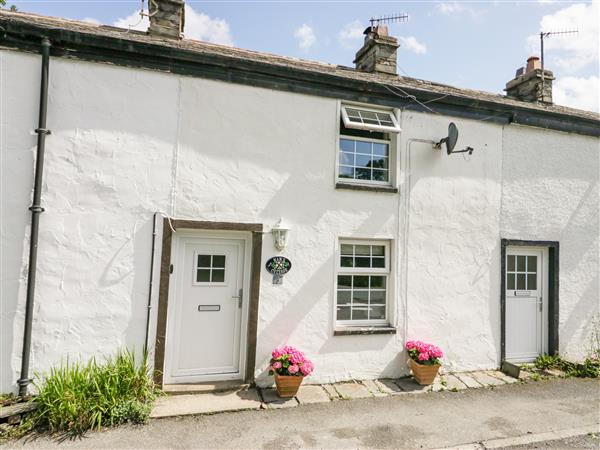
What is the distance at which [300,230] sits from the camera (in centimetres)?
618

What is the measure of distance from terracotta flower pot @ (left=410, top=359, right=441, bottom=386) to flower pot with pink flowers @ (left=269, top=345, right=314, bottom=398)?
1.83 m

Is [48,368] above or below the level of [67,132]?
below

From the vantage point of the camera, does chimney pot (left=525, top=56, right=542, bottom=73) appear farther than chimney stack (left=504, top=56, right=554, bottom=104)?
Yes

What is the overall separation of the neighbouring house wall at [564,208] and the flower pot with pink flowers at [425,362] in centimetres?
284

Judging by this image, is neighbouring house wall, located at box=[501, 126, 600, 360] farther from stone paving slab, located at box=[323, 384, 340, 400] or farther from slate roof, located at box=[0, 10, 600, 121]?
stone paving slab, located at box=[323, 384, 340, 400]

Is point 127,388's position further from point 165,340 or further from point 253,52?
point 253,52

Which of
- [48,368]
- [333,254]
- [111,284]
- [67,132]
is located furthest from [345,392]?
[67,132]

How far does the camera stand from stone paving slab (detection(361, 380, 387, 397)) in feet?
19.4

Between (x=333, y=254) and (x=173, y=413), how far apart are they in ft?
10.7

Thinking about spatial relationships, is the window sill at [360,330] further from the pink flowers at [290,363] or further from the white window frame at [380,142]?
the white window frame at [380,142]

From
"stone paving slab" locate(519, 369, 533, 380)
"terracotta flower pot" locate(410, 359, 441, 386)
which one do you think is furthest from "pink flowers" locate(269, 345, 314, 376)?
"stone paving slab" locate(519, 369, 533, 380)

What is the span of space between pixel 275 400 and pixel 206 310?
5.48 feet

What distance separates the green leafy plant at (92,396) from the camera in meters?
4.50

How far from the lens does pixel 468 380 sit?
6578mm
